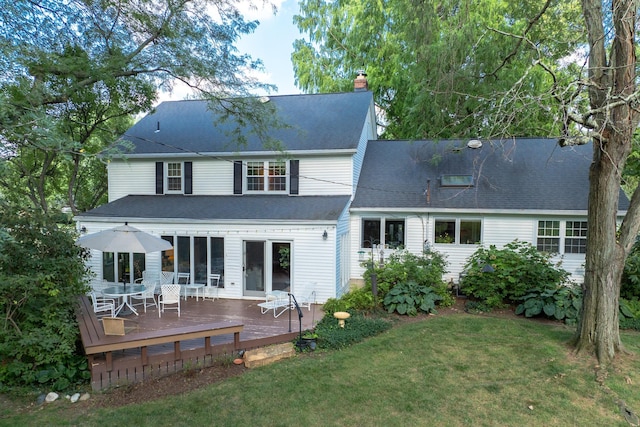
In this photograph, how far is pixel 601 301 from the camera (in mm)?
6355

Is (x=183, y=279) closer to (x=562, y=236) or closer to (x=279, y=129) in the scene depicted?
(x=279, y=129)

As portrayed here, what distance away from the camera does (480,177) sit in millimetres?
13539

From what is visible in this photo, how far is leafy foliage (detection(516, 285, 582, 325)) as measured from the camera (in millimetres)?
8828

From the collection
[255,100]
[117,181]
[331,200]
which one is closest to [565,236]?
[331,200]

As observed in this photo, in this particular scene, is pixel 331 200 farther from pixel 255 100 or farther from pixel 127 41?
pixel 127 41

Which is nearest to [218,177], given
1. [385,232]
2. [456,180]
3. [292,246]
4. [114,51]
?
[292,246]

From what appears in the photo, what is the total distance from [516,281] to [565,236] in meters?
3.34

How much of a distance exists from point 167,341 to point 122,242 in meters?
3.12

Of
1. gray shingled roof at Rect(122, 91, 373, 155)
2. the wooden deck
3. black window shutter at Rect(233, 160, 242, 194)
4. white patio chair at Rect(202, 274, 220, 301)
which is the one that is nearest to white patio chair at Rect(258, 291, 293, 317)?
the wooden deck

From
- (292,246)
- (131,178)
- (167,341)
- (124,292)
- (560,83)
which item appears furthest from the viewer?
(131,178)

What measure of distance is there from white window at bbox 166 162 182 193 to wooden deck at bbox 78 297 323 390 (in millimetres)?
5722

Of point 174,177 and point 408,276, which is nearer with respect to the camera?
point 408,276

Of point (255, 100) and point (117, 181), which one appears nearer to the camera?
point (255, 100)

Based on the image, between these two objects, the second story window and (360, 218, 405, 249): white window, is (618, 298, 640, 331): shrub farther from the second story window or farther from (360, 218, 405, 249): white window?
the second story window
